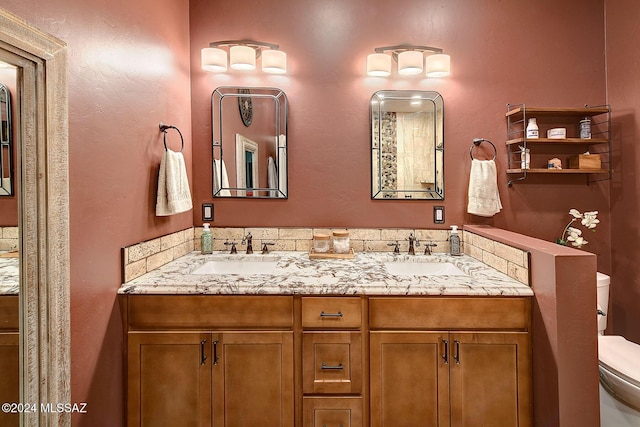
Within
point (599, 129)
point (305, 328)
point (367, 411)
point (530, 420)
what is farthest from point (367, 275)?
point (599, 129)

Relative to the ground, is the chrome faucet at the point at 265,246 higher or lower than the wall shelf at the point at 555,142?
lower

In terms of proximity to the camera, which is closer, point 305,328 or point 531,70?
point 305,328

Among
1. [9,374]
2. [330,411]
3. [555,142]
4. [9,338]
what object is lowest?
[330,411]

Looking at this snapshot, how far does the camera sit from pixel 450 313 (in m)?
1.45

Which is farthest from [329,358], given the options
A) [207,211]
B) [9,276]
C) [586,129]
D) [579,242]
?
[586,129]

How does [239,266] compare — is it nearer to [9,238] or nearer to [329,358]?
[329,358]

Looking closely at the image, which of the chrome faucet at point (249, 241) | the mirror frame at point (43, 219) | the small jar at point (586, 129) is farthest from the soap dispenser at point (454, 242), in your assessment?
the mirror frame at point (43, 219)

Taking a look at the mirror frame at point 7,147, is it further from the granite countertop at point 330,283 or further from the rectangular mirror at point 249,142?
the rectangular mirror at point 249,142

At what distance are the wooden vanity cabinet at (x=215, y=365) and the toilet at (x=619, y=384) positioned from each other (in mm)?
1427

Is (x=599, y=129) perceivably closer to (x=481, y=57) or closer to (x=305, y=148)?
(x=481, y=57)

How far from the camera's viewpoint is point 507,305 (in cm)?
143

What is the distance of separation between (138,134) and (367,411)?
1.68 metres

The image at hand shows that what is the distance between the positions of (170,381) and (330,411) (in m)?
A: 0.72

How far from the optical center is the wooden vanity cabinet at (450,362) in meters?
1.43
